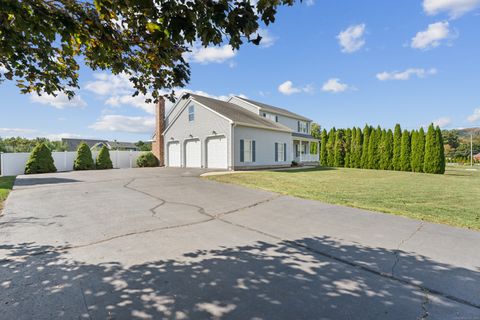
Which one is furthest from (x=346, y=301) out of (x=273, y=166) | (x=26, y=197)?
(x=273, y=166)

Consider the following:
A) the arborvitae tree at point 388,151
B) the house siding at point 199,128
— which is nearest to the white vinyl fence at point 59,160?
the house siding at point 199,128

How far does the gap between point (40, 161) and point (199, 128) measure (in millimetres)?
11480

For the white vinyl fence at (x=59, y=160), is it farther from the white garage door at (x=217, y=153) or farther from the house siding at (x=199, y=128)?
the white garage door at (x=217, y=153)

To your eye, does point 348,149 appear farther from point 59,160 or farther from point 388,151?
point 59,160

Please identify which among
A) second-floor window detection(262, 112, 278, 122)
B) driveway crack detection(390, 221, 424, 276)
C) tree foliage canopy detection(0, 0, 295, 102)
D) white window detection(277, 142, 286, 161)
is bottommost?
driveway crack detection(390, 221, 424, 276)

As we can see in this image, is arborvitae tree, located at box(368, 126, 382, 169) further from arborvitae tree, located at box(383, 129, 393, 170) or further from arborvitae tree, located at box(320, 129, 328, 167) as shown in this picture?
arborvitae tree, located at box(320, 129, 328, 167)

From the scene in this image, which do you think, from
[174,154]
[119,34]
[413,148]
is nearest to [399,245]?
[119,34]

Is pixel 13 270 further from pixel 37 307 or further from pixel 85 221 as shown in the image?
pixel 85 221

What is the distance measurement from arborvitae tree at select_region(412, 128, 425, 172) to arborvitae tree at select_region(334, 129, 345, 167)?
6337mm

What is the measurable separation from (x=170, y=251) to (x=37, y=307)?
185 cm

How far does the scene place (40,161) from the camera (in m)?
18.5

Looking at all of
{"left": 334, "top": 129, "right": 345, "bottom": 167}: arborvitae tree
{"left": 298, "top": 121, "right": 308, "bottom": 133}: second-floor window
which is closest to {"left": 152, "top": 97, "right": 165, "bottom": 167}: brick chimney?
{"left": 298, "top": 121, "right": 308, "bottom": 133}: second-floor window

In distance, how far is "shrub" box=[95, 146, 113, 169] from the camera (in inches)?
867

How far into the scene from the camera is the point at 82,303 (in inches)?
110
